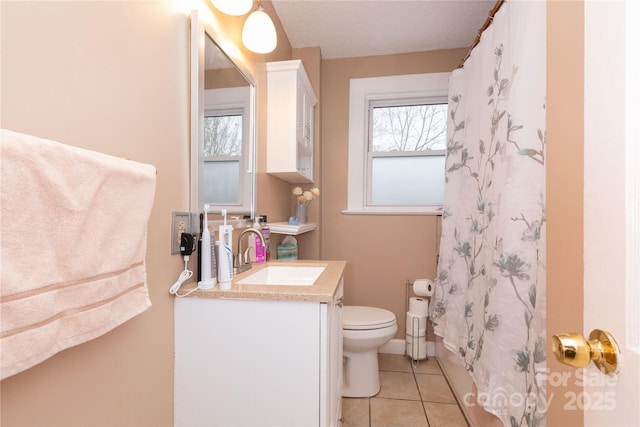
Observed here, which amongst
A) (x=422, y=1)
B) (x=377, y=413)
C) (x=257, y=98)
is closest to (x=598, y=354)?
(x=377, y=413)

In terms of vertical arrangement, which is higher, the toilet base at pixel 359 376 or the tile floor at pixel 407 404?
the toilet base at pixel 359 376

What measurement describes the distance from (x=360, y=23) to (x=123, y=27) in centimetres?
179

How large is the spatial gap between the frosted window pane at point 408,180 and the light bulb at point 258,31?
147 cm

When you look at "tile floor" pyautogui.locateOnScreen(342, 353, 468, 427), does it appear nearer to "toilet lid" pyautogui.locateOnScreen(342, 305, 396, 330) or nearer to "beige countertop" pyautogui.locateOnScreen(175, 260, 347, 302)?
"toilet lid" pyautogui.locateOnScreen(342, 305, 396, 330)

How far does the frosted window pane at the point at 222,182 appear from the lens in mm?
1224

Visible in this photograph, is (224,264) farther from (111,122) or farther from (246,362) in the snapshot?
(111,122)

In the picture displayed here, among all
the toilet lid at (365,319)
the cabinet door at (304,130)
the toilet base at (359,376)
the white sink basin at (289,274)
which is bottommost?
the toilet base at (359,376)

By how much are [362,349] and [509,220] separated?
1138mm

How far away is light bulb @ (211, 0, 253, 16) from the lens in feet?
3.99

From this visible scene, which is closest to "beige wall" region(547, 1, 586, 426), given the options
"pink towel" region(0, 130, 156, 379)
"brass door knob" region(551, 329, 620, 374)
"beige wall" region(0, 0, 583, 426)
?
"beige wall" region(0, 0, 583, 426)

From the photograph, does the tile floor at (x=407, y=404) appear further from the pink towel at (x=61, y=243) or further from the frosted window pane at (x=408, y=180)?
the pink towel at (x=61, y=243)

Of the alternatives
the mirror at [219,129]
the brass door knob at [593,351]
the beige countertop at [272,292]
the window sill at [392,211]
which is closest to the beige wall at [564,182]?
the brass door knob at [593,351]

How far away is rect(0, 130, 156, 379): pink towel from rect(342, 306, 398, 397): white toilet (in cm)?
135

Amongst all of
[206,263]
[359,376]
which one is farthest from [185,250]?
[359,376]
